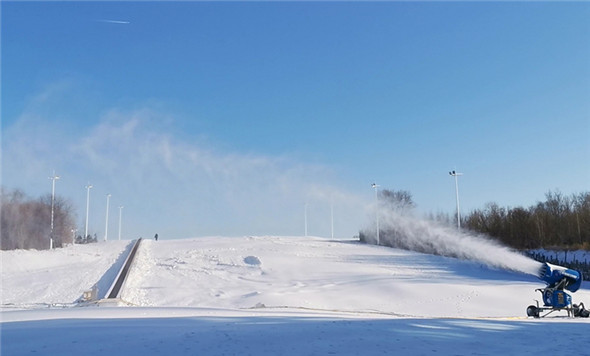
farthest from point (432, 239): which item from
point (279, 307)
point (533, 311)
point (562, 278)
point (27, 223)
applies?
point (27, 223)

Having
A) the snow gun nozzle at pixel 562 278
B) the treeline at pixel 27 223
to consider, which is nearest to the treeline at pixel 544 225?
the snow gun nozzle at pixel 562 278

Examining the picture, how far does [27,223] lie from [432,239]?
4475 centimetres

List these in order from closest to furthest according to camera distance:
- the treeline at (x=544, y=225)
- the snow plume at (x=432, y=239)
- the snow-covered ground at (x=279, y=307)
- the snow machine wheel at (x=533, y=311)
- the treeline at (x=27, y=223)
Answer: the snow-covered ground at (x=279, y=307) < the snow machine wheel at (x=533, y=311) < the snow plume at (x=432, y=239) < the treeline at (x=544, y=225) < the treeline at (x=27, y=223)

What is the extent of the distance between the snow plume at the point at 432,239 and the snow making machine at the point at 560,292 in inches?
229

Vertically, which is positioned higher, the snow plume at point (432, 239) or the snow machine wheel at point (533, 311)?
the snow plume at point (432, 239)

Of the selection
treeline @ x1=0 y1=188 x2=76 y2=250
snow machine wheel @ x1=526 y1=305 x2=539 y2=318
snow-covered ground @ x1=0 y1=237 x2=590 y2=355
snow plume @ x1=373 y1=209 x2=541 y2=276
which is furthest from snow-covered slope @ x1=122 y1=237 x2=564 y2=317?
treeline @ x1=0 y1=188 x2=76 y2=250

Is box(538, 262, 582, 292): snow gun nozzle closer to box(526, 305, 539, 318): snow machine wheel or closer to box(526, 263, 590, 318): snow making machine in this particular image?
box(526, 263, 590, 318): snow making machine

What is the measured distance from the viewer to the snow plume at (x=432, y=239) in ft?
99.0

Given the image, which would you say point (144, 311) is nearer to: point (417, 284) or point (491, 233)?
point (417, 284)

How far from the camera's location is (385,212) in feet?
167

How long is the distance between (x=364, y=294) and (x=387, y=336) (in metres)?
14.8

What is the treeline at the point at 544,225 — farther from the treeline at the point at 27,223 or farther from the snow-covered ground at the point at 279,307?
the treeline at the point at 27,223

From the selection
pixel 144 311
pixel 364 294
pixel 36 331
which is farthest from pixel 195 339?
pixel 364 294

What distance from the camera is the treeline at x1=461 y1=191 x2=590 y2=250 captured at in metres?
45.1
